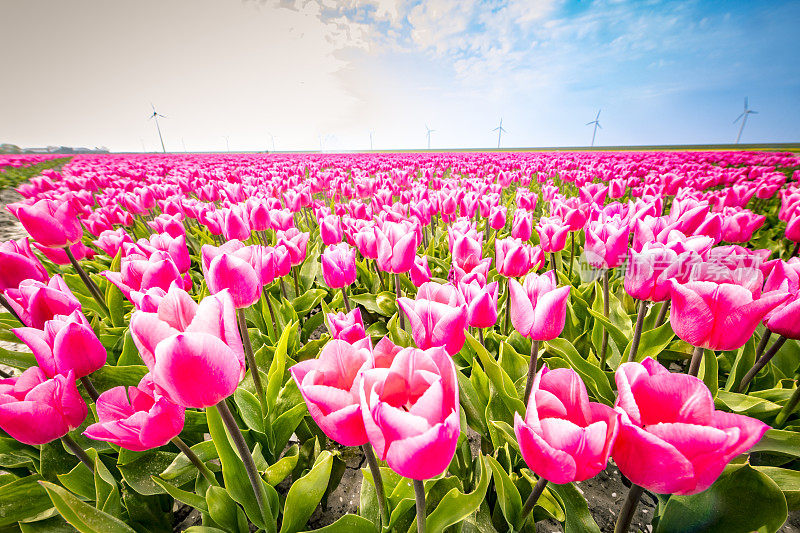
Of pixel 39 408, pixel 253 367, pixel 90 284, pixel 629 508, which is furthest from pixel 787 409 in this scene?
pixel 90 284

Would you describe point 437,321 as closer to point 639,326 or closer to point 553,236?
point 639,326

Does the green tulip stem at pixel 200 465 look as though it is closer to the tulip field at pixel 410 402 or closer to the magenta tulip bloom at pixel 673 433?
the tulip field at pixel 410 402

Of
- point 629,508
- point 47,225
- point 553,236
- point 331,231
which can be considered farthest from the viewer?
point 331,231

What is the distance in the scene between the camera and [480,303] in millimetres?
1362

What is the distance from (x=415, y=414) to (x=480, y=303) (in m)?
0.75

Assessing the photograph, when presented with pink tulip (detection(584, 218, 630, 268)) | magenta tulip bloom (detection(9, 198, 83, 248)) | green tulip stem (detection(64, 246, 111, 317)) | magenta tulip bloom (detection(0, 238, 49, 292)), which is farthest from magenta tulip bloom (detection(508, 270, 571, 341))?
magenta tulip bloom (detection(9, 198, 83, 248))

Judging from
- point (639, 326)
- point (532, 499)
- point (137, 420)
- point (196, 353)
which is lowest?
point (532, 499)

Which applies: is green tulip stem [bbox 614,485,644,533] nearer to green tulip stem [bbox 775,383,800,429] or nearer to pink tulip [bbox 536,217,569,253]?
green tulip stem [bbox 775,383,800,429]

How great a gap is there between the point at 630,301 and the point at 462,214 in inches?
85.2

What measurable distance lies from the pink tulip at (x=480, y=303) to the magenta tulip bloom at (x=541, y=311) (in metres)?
0.09

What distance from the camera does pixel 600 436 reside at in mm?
680

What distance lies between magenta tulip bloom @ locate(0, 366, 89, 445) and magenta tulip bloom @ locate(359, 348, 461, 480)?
1.00 meters

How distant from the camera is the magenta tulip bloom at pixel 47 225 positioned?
2.18 meters

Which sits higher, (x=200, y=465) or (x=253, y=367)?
(x=253, y=367)
